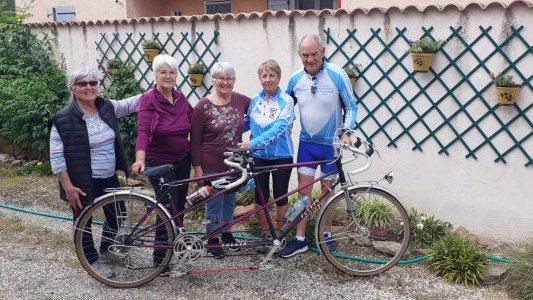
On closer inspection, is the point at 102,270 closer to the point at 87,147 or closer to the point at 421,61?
the point at 87,147

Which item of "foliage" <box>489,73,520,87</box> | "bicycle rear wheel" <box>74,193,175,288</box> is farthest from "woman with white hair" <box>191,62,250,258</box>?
"foliage" <box>489,73,520,87</box>

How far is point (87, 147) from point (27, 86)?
4.34m

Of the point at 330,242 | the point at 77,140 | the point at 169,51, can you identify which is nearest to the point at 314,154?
the point at 330,242

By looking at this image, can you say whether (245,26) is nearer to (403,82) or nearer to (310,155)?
(403,82)

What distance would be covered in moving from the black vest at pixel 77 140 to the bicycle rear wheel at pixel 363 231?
167 centimetres

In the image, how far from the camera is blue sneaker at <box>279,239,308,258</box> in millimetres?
3881

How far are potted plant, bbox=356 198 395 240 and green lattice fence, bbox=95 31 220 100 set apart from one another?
2753 mm

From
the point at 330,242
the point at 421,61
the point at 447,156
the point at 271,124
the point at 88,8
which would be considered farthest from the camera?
the point at 88,8

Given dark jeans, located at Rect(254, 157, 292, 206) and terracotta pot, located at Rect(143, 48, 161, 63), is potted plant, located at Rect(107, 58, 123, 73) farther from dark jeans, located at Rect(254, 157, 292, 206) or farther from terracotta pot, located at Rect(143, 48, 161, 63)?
dark jeans, located at Rect(254, 157, 292, 206)

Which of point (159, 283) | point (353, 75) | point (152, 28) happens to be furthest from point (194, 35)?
point (159, 283)

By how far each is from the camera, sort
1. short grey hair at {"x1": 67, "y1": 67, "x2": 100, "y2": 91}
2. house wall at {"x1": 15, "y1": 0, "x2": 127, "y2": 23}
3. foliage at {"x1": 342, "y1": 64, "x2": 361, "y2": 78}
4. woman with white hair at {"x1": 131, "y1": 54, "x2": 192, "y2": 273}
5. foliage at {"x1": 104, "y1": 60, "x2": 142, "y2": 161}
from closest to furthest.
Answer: short grey hair at {"x1": 67, "y1": 67, "x2": 100, "y2": 91}, woman with white hair at {"x1": 131, "y1": 54, "x2": 192, "y2": 273}, foliage at {"x1": 342, "y1": 64, "x2": 361, "y2": 78}, foliage at {"x1": 104, "y1": 60, "x2": 142, "y2": 161}, house wall at {"x1": 15, "y1": 0, "x2": 127, "y2": 23}

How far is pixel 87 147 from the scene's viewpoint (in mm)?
3326

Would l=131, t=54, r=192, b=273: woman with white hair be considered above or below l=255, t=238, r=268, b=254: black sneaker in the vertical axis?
above

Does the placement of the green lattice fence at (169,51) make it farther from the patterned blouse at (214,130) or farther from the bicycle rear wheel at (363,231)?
the bicycle rear wheel at (363,231)
